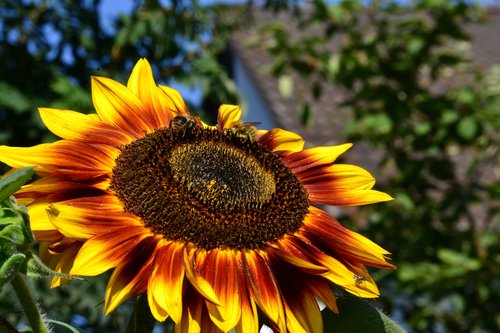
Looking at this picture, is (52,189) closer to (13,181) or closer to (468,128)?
(13,181)

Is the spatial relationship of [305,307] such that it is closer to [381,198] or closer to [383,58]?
[381,198]

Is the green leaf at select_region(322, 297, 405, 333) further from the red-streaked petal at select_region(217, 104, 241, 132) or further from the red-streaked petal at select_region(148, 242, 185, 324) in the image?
the red-streaked petal at select_region(217, 104, 241, 132)

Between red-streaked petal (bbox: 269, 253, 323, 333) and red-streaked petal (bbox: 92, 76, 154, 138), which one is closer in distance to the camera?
red-streaked petal (bbox: 269, 253, 323, 333)

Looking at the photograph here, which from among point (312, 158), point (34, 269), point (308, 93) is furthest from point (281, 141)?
point (308, 93)

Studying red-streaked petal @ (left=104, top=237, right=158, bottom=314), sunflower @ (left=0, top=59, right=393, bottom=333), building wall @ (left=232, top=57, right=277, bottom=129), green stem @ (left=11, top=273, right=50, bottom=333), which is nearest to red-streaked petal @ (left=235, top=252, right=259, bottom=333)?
sunflower @ (left=0, top=59, right=393, bottom=333)

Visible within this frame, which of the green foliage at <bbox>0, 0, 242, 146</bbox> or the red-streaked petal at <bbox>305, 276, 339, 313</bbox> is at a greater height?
the red-streaked petal at <bbox>305, 276, 339, 313</bbox>

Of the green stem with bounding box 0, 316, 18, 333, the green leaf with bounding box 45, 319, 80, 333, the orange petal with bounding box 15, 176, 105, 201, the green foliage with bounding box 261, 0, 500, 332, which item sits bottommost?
the green foliage with bounding box 261, 0, 500, 332

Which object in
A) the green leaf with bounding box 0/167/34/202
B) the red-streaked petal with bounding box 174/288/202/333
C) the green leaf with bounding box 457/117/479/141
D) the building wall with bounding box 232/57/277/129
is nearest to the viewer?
the green leaf with bounding box 0/167/34/202
